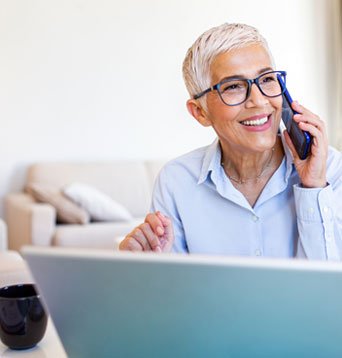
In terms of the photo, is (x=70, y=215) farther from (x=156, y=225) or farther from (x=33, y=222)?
(x=156, y=225)

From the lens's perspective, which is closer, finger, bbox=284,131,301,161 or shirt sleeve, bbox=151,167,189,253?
finger, bbox=284,131,301,161

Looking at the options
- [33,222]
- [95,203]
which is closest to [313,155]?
[33,222]

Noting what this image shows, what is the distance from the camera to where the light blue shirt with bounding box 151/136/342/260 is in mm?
1221

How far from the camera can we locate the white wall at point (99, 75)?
4090 mm

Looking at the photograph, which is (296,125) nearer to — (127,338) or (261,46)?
(261,46)

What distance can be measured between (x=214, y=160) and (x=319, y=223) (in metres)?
0.28

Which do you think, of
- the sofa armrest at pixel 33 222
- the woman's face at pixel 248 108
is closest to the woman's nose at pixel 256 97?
the woman's face at pixel 248 108

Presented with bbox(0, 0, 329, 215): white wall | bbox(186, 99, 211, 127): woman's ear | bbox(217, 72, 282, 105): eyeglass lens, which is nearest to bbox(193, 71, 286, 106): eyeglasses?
bbox(217, 72, 282, 105): eyeglass lens

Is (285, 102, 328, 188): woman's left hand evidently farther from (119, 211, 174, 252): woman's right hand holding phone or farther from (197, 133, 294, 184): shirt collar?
(119, 211, 174, 252): woman's right hand holding phone

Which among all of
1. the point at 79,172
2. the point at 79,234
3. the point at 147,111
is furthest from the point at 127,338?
the point at 147,111

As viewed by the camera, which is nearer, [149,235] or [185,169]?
[149,235]

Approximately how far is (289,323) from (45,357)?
51 centimetres

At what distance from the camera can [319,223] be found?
47.8 inches

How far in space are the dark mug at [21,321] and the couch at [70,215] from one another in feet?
7.47
